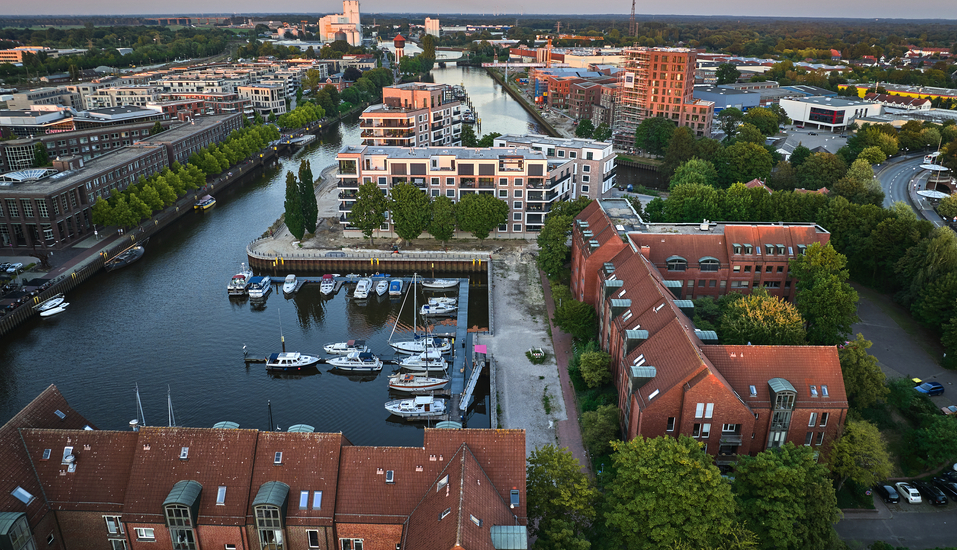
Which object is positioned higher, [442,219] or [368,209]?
[368,209]

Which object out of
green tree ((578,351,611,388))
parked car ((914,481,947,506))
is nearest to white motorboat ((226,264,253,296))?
green tree ((578,351,611,388))

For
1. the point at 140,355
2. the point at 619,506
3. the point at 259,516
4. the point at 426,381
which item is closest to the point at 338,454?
the point at 259,516

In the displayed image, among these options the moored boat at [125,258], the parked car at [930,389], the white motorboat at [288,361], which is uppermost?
the moored boat at [125,258]

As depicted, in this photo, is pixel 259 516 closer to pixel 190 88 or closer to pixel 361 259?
pixel 361 259

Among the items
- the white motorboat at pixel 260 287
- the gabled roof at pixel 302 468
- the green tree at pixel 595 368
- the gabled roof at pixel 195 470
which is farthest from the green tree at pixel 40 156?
the green tree at pixel 595 368

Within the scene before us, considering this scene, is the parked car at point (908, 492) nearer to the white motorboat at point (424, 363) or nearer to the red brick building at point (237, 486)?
the red brick building at point (237, 486)

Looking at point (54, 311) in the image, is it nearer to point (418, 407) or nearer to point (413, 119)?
point (418, 407)

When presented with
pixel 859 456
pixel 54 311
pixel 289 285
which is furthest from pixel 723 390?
pixel 54 311
